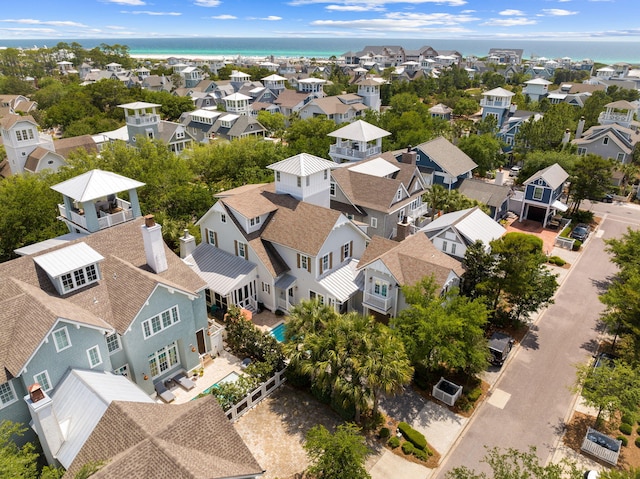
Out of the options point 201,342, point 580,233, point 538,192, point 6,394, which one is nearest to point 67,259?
point 6,394

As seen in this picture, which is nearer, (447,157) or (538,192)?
(538,192)

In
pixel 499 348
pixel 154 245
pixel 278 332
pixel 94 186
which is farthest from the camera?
pixel 278 332

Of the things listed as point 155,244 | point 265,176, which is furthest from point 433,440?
point 265,176

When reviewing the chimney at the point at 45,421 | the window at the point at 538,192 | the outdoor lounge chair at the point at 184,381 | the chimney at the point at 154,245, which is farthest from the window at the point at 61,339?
the window at the point at 538,192

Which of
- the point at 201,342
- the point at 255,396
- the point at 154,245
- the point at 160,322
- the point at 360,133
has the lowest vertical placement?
the point at 255,396

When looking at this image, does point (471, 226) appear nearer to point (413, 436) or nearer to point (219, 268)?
point (413, 436)

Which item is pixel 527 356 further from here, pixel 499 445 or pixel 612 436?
pixel 499 445

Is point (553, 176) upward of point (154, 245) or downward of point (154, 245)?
downward
